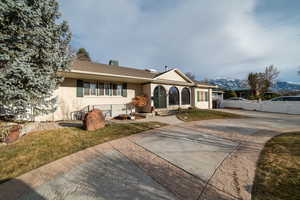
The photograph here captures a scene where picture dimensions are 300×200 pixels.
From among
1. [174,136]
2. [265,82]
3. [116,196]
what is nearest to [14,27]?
[116,196]

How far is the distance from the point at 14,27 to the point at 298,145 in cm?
986

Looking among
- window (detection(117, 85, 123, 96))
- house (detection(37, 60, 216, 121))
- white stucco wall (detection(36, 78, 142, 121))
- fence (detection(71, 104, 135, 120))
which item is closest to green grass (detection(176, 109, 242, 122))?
house (detection(37, 60, 216, 121))

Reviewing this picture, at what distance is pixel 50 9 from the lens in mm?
4754

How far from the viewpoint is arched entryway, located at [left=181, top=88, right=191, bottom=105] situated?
1491 centimetres

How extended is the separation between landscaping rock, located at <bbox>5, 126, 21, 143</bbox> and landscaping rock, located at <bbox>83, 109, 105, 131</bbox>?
2.45m

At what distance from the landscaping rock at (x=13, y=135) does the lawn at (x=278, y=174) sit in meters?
7.59

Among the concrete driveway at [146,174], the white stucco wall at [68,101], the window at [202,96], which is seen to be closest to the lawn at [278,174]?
the concrete driveway at [146,174]

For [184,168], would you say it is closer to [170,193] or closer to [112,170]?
[170,193]

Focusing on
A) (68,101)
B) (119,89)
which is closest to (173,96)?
(119,89)

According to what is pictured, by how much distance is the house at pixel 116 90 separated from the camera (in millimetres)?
9531

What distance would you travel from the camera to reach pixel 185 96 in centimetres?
1527

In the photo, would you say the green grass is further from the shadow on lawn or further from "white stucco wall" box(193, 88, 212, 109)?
the shadow on lawn

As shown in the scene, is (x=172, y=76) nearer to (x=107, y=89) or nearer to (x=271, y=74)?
(x=107, y=89)

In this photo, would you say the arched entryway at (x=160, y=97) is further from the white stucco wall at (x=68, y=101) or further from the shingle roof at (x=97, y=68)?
the white stucco wall at (x=68, y=101)
